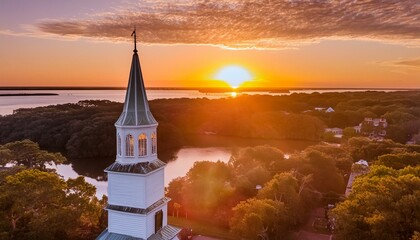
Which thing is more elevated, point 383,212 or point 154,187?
point 154,187

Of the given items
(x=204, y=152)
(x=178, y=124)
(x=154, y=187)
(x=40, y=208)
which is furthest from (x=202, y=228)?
(x=178, y=124)

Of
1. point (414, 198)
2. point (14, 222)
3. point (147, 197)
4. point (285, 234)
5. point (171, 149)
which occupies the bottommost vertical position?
point (171, 149)

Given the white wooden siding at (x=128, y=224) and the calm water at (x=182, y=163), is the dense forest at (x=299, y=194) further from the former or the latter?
the calm water at (x=182, y=163)

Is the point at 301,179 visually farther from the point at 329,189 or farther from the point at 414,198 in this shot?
the point at 414,198

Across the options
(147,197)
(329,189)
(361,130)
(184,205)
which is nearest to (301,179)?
(329,189)

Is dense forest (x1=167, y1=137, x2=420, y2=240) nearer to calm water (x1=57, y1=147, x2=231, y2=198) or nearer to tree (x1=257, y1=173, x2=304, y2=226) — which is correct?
tree (x1=257, y1=173, x2=304, y2=226)

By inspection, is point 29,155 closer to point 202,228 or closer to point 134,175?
point 202,228
